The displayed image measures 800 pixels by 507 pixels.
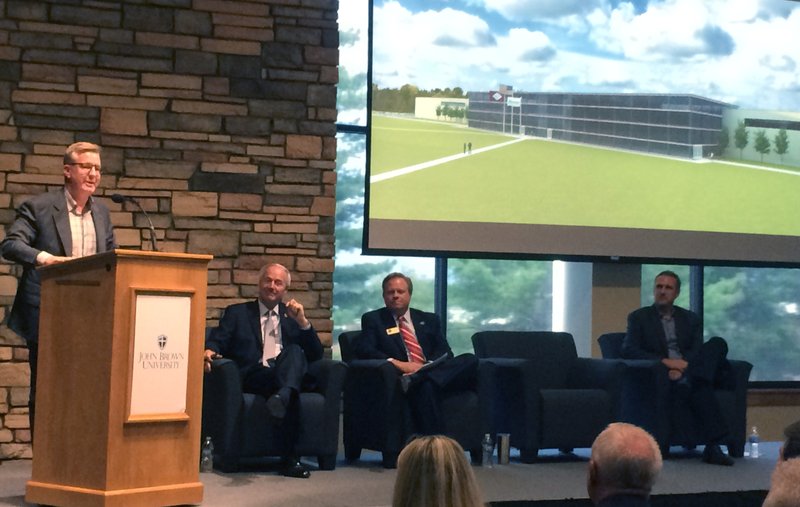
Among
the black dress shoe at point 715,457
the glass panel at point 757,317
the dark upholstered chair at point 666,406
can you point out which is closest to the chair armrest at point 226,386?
the dark upholstered chair at point 666,406

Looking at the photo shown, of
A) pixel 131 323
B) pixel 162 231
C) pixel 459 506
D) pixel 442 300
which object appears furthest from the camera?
pixel 442 300

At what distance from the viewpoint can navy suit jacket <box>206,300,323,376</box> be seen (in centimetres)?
578

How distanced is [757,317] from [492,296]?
2.06m

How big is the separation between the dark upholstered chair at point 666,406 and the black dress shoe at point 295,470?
1.98m

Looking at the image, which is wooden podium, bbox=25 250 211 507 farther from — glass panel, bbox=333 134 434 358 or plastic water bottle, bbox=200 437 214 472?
glass panel, bbox=333 134 434 358

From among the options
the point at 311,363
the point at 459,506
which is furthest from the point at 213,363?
the point at 459,506

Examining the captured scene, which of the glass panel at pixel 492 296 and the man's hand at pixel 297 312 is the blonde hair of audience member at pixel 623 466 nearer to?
the man's hand at pixel 297 312

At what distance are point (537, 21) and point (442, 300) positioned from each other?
1.94 meters

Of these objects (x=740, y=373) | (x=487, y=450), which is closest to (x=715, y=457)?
(x=740, y=373)

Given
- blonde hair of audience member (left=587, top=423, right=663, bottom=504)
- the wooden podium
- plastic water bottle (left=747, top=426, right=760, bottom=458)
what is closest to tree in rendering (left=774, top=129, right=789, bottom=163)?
plastic water bottle (left=747, top=426, right=760, bottom=458)

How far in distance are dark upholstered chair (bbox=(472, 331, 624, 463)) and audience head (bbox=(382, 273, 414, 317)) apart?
59cm

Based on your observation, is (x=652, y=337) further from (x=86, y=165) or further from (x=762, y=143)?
(x=86, y=165)

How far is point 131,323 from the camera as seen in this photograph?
4.13m

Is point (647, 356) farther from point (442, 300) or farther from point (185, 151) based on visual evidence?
point (185, 151)
